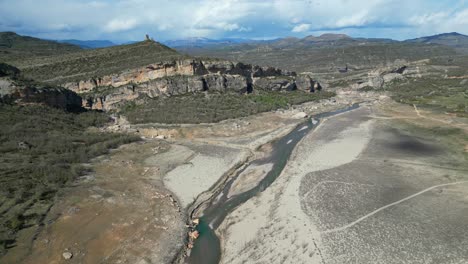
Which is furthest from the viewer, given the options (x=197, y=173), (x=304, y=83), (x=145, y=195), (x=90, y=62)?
(x=304, y=83)

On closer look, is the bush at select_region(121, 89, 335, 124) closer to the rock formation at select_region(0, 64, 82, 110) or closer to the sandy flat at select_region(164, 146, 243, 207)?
the rock formation at select_region(0, 64, 82, 110)

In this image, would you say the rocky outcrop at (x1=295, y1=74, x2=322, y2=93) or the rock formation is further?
the rocky outcrop at (x1=295, y1=74, x2=322, y2=93)

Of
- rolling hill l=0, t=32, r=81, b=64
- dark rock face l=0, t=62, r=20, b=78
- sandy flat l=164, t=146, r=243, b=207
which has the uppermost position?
rolling hill l=0, t=32, r=81, b=64

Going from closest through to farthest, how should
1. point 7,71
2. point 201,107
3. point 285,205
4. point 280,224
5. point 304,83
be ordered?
1. point 280,224
2. point 285,205
3. point 7,71
4. point 201,107
5. point 304,83

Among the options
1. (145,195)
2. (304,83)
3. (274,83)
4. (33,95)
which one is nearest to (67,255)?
(145,195)

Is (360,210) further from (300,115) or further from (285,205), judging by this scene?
(300,115)

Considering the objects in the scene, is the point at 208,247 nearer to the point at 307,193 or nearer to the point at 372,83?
the point at 307,193

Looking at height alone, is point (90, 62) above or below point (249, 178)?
above

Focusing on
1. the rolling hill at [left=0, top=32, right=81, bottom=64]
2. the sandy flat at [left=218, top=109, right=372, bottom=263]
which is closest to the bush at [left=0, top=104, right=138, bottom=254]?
the sandy flat at [left=218, top=109, right=372, bottom=263]
